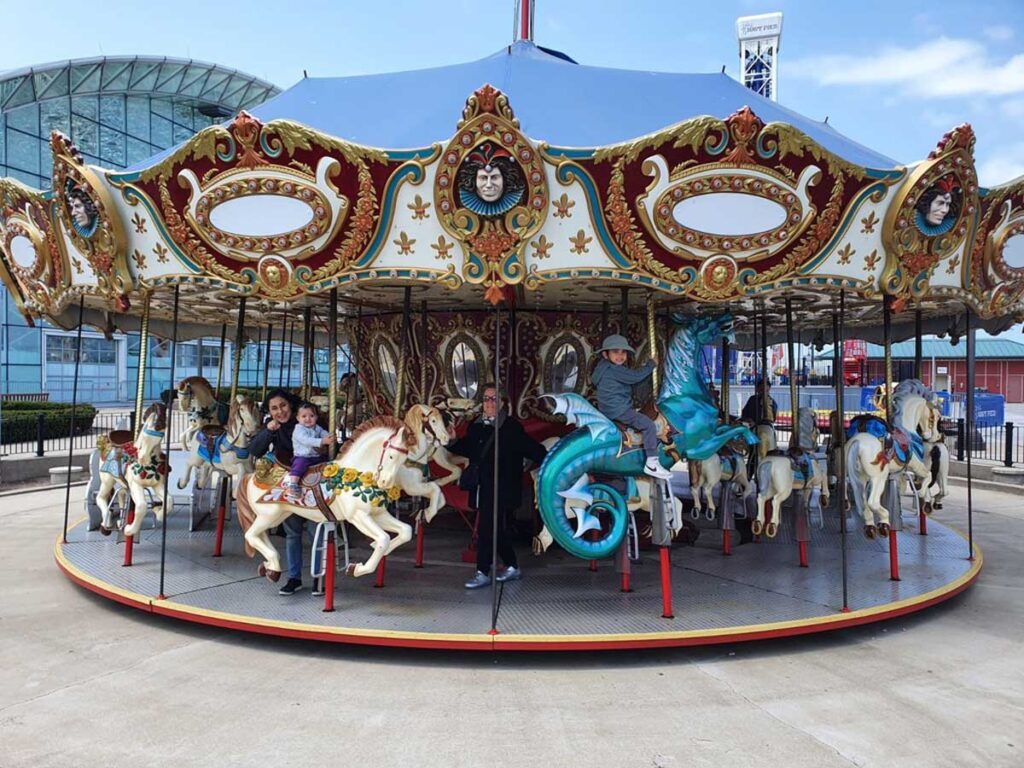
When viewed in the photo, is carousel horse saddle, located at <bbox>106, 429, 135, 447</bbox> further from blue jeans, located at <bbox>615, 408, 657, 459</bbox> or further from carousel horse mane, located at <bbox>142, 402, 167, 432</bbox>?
blue jeans, located at <bbox>615, 408, 657, 459</bbox>

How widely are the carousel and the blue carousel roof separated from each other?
0.13 ft

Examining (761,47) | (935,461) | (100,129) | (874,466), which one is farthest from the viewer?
(761,47)

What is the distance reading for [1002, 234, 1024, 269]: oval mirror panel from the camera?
644 cm

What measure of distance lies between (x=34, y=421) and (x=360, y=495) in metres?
14.6

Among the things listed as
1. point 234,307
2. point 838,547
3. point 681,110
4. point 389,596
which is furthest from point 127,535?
point 838,547

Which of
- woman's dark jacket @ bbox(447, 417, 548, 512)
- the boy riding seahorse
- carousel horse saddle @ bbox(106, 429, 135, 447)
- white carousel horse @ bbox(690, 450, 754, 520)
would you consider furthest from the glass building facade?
the boy riding seahorse

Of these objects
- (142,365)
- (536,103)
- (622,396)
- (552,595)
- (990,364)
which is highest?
(990,364)

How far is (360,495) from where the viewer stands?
530 cm

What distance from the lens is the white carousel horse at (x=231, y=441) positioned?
288 inches

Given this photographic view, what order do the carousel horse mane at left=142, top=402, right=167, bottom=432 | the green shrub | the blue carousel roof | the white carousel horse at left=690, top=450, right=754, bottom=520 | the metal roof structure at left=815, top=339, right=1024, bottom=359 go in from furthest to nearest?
1. the metal roof structure at left=815, top=339, right=1024, bottom=359
2. the green shrub
3. the white carousel horse at left=690, top=450, right=754, bottom=520
4. the carousel horse mane at left=142, top=402, right=167, bottom=432
5. the blue carousel roof

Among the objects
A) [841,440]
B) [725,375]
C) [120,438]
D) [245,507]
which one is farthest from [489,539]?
[725,375]

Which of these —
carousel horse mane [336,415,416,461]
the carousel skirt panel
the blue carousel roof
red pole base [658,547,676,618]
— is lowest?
the carousel skirt panel

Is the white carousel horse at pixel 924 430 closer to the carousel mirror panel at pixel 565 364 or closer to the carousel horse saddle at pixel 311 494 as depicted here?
the carousel mirror panel at pixel 565 364

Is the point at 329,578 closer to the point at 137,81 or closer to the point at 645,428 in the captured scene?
the point at 645,428
